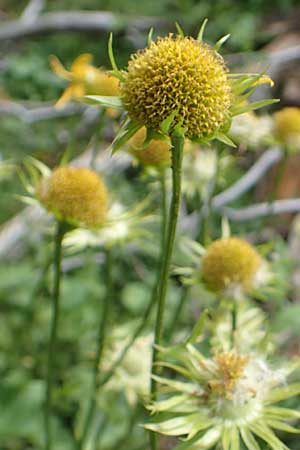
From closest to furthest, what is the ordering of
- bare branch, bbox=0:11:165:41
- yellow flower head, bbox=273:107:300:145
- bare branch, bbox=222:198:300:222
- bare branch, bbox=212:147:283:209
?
yellow flower head, bbox=273:107:300:145 → bare branch, bbox=222:198:300:222 → bare branch, bbox=212:147:283:209 → bare branch, bbox=0:11:165:41

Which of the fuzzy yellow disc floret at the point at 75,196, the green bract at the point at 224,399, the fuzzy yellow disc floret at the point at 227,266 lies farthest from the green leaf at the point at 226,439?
the fuzzy yellow disc floret at the point at 75,196

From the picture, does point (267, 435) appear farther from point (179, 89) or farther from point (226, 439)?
point (179, 89)

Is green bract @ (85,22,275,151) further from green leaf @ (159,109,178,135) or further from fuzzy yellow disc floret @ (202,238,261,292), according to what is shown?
fuzzy yellow disc floret @ (202,238,261,292)

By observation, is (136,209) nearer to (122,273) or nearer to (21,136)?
(122,273)

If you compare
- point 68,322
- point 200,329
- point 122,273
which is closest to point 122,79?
point 200,329

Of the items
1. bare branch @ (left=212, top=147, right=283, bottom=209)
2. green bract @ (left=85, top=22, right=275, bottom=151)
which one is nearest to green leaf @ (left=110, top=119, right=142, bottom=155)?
green bract @ (left=85, top=22, right=275, bottom=151)

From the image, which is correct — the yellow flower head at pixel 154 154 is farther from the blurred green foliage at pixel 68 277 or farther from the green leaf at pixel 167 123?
the green leaf at pixel 167 123

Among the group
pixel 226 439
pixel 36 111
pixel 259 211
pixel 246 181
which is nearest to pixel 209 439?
pixel 226 439
